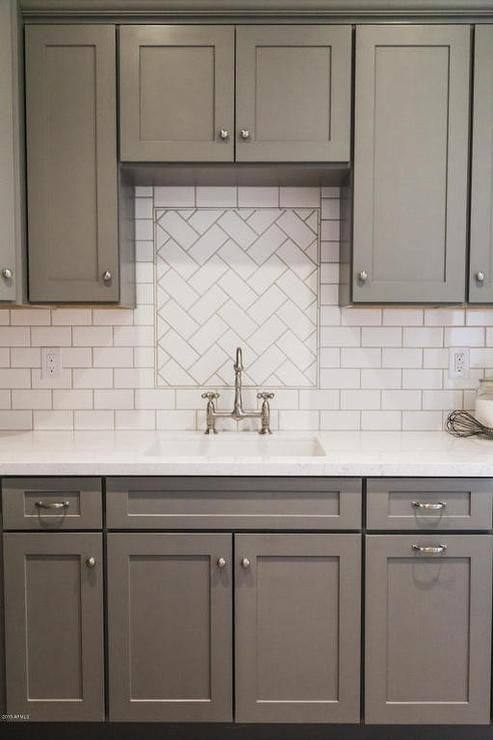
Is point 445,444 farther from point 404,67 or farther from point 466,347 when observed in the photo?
point 404,67

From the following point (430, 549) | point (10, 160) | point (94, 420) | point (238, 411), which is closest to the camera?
point (430, 549)

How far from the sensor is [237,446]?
7.98 feet

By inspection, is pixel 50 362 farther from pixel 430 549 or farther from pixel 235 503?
pixel 430 549

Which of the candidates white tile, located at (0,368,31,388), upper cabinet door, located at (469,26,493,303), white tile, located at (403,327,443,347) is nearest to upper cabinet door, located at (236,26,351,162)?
upper cabinet door, located at (469,26,493,303)

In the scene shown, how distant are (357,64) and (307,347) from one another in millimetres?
1074

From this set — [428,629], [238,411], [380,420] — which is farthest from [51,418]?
[428,629]

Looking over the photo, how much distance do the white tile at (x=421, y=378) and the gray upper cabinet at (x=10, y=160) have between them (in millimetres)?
1561

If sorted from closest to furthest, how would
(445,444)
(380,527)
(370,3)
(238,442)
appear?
(380,527) < (370,3) < (445,444) < (238,442)

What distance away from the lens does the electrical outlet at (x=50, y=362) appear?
2.50 m

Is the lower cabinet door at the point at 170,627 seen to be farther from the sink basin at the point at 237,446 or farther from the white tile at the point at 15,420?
the white tile at the point at 15,420

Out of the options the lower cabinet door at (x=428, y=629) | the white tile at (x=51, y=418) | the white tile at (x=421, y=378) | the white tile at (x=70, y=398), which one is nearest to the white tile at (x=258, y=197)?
the white tile at (x=421, y=378)

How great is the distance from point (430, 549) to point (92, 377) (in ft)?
4.88

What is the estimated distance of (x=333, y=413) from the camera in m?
2.51

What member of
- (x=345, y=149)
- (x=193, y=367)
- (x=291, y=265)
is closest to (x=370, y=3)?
(x=345, y=149)
